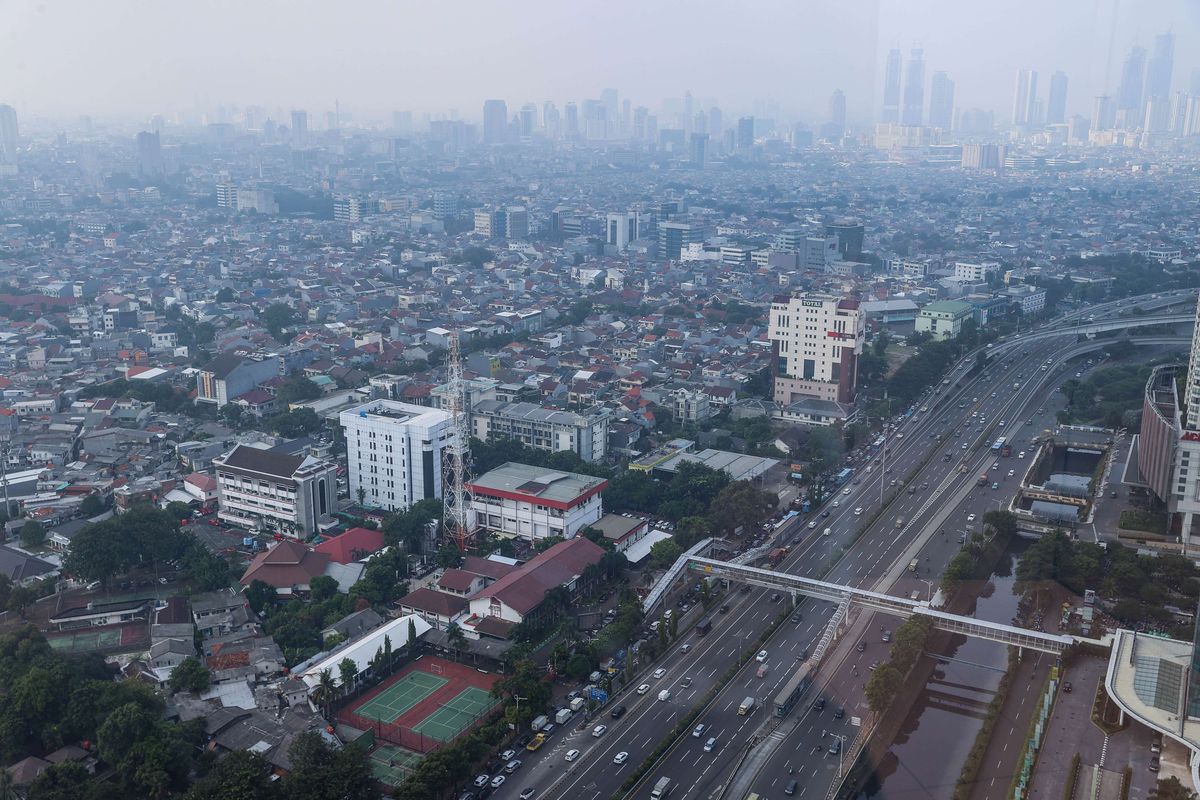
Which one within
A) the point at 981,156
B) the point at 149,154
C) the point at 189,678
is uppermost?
the point at 981,156

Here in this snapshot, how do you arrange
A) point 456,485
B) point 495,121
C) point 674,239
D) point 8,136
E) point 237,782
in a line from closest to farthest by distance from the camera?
1. point 237,782
2. point 456,485
3. point 674,239
4. point 8,136
5. point 495,121

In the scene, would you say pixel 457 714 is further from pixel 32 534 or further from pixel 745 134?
pixel 745 134

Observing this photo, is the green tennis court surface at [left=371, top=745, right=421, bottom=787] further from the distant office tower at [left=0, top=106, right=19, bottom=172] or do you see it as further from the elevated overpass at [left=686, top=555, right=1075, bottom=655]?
the distant office tower at [left=0, top=106, right=19, bottom=172]

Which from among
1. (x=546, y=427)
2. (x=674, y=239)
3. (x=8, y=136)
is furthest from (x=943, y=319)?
(x=8, y=136)

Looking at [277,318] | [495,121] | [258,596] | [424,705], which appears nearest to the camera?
[424,705]

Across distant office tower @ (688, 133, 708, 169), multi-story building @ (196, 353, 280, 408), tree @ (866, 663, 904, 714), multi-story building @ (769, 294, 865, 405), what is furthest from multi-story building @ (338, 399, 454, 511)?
distant office tower @ (688, 133, 708, 169)

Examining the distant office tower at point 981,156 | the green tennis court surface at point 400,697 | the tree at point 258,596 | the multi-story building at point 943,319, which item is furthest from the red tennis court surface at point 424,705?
the distant office tower at point 981,156
